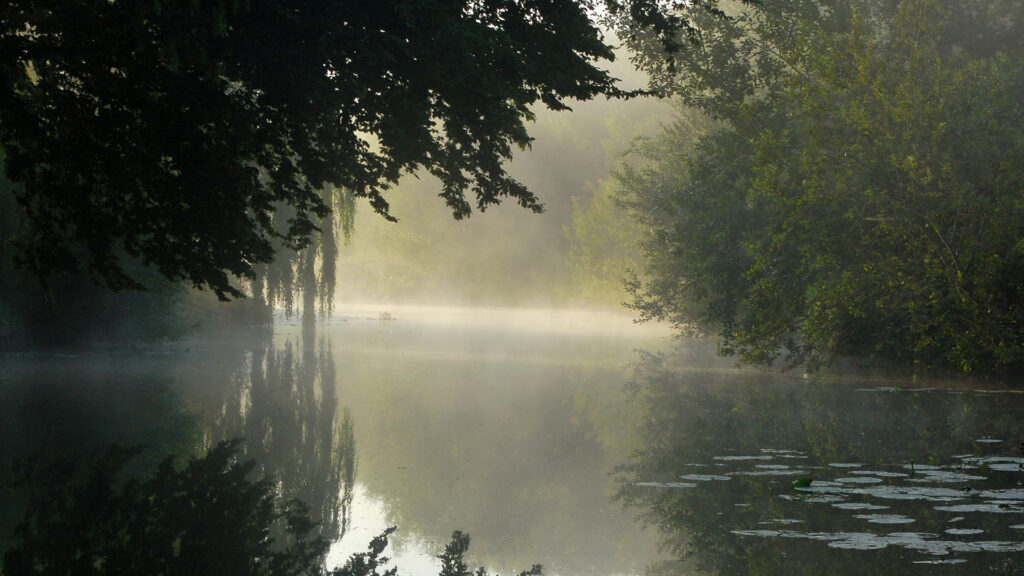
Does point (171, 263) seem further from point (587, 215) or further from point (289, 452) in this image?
point (587, 215)

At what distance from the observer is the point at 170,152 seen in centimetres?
1087

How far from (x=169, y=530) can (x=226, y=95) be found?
18.0 ft

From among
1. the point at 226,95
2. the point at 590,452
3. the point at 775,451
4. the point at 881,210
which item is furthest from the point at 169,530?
the point at 881,210

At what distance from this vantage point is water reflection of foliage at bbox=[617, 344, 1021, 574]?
7.04m

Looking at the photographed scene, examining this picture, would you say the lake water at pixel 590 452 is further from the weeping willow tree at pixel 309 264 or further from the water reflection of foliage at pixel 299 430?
the weeping willow tree at pixel 309 264

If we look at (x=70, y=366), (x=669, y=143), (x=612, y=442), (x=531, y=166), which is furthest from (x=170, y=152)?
(x=531, y=166)

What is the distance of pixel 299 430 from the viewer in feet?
46.2

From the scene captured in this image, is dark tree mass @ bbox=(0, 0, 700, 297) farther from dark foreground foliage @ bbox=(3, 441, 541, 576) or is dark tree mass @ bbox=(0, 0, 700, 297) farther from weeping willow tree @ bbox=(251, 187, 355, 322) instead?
weeping willow tree @ bbox=(251, 187, 355, 322)

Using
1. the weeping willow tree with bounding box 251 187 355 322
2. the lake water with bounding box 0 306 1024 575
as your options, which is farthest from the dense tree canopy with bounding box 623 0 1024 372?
the weeping willow tree with bounding box 251 187 355 322

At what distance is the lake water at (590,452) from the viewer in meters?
7.47

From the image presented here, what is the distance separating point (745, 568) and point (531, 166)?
255 feet

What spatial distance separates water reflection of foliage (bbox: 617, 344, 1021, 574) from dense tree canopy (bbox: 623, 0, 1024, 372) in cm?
169

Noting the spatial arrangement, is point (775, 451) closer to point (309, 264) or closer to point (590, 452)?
point (590, 452)

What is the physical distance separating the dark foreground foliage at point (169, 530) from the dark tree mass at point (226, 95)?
283 centimetres
